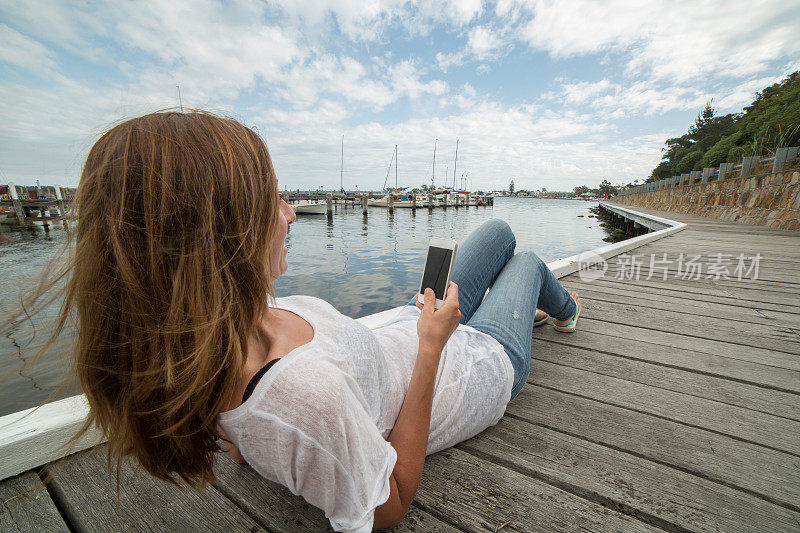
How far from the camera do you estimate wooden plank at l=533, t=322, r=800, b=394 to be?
62.1 inches

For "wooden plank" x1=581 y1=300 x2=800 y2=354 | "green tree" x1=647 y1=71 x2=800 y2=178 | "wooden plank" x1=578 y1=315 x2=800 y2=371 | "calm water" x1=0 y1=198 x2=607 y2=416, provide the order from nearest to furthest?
"wooden plank" x1=578 y1=315 x2=800 y2=371
"wooden plank" x1=581 y1=300 x2=800 y2=354
"calm water" x1=0 y1=198 x2=607 y2=416
"green tree" x1=647 y1=71 x2=800 y2=178

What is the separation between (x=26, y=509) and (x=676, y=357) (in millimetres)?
2582

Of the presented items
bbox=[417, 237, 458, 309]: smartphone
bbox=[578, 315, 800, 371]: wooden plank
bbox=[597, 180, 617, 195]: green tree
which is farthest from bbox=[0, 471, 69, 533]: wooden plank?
bbox=[597, 180, 617, 195]: green tree

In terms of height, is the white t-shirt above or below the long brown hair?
below

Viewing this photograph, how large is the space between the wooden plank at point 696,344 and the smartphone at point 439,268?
4.58 feet

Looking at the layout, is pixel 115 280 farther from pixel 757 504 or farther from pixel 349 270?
pixel 349 270

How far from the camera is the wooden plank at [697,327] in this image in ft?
6.46

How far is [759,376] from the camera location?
1.59 metres

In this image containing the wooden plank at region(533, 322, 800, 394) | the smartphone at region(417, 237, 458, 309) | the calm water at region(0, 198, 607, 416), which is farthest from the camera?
the calm water at region(0, 198, 607, 416)

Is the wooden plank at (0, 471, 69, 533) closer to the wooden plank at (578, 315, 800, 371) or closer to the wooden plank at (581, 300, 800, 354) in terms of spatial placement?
the wooden plank at (578, 315, 800, 371)

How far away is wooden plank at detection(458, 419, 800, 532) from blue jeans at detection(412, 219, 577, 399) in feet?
0.64

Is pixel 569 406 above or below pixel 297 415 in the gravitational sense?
below

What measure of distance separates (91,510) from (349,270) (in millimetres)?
8717

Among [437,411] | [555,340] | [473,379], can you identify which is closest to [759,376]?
[555,340]
